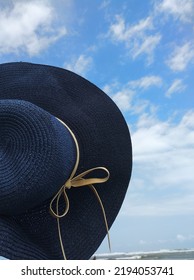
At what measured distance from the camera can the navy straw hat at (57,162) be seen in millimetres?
1002

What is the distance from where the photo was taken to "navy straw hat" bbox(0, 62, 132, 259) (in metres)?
1.00

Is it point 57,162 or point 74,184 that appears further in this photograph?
point 74,184

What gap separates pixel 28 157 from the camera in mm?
1001

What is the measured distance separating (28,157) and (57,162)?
7 cm

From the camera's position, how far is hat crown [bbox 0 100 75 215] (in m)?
0.98

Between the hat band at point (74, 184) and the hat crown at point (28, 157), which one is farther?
the hat band at point (74, 184)

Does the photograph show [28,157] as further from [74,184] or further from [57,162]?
[74,184]

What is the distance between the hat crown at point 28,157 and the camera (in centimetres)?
98

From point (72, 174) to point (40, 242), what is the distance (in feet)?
0.69

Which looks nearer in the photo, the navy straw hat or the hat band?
the navy straw hat

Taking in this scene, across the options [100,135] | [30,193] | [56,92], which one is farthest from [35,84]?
[30,193]

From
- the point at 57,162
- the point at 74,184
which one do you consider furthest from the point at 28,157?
the point at 74,184

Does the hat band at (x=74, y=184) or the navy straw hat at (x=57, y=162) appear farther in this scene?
the hat band at (x=74, y=184)

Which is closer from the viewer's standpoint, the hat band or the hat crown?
the hat crown
